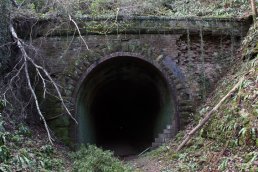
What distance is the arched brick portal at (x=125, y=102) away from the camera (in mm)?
11016

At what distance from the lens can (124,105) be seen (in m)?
18.9

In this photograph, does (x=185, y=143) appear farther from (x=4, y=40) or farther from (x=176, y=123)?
(x=4, y=40)

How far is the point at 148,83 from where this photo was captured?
13.5 meters

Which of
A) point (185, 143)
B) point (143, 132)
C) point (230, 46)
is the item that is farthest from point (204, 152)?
point (143, 132)

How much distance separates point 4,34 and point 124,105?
9776mm

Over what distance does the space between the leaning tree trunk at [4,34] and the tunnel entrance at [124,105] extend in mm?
2514

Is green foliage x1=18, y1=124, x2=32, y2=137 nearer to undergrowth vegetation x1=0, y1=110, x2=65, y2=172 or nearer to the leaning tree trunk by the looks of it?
undergrowth vegetation x1=0, y1=110, x2=65, y2=172

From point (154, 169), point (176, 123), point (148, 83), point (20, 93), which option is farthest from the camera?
point (148, 83)

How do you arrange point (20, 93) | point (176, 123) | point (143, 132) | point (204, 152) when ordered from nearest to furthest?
point (204, 152) < point (20, 93) < point (176, 123) < point (143, 132)

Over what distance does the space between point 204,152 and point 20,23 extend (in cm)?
727

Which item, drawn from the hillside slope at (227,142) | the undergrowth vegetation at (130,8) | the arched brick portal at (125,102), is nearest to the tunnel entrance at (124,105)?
the arched brick portal at (125,102)

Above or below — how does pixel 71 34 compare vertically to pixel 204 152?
above

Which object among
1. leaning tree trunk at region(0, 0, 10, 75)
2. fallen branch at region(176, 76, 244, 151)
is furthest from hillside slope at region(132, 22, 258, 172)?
leaning tree trunk at region(0, 0, 10, 75)

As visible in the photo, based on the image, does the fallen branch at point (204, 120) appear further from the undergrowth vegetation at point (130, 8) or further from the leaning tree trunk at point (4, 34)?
the leaning tree trunk at point (4, 34)
